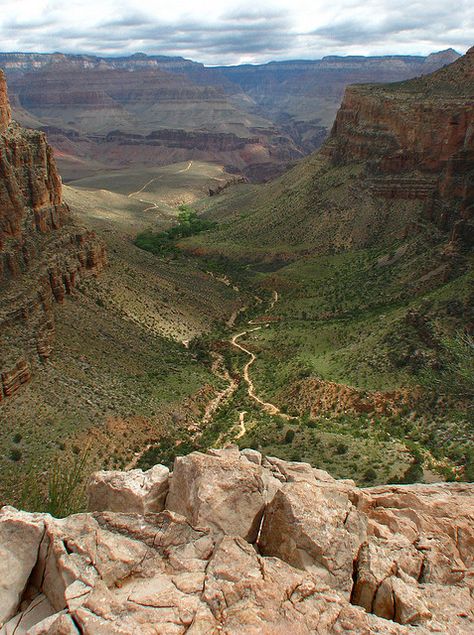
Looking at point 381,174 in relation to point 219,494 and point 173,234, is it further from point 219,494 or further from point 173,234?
point 219,494

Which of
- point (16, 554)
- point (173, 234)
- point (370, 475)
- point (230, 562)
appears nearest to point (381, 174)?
point (173, 234)

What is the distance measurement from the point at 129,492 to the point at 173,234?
91.0 m

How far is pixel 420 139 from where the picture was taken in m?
78.0

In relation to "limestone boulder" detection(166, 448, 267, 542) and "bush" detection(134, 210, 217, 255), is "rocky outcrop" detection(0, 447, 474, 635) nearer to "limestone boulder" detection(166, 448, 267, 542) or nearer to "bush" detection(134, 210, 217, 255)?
"limestone boulder" detection(166, 448, 267, 542)

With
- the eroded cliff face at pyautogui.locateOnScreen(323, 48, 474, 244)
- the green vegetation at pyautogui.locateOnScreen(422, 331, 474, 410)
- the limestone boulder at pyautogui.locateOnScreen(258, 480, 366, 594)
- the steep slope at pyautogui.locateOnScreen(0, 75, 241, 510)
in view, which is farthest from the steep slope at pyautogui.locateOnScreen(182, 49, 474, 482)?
the limestone boulder at pyautogui.locateOnScreen(258, 480, 366, 594)

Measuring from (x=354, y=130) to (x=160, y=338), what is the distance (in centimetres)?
5545

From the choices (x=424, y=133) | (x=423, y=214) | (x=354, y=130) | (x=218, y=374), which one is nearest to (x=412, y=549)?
(x=218, y=374)

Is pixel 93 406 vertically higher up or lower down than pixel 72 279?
lower down

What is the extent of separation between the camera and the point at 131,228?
10588 centimetres

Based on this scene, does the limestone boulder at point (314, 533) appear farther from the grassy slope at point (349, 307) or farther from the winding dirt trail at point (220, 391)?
the winding dirt trail at point (220, 391)

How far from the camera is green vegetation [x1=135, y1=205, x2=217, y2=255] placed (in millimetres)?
93625

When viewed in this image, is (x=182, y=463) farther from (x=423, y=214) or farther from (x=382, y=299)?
(x=423, y=214)

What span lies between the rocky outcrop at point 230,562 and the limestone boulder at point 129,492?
33 millimetres

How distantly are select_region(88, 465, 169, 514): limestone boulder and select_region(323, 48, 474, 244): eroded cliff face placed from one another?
50.3m
